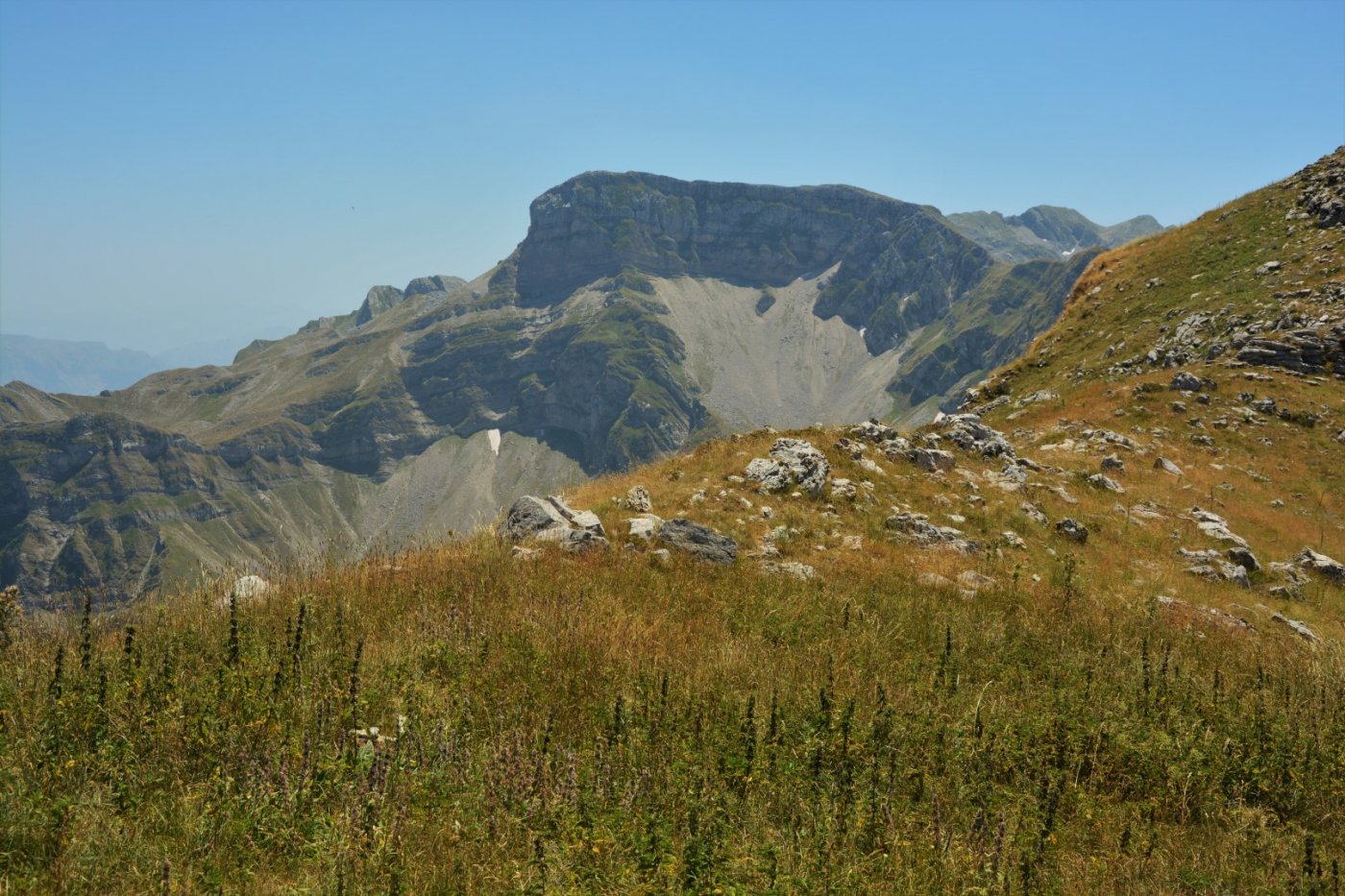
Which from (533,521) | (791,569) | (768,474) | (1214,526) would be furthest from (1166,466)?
(533,521)

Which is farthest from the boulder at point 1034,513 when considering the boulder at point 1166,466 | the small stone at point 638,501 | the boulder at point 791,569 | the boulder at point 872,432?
the small stone at point 638,501

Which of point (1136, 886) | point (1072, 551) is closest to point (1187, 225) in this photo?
point (1072, 551)

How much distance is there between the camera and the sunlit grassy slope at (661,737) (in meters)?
4.96

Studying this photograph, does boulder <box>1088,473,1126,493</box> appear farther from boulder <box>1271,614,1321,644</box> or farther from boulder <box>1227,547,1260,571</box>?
boulder <box>1271,614,1321,644</box>

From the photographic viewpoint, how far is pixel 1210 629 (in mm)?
13484

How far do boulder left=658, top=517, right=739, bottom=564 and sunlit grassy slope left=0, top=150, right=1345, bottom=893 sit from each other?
17.8 inches


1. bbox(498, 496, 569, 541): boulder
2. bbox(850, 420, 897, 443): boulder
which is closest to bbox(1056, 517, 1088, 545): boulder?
bbox(850, 420, 897, 443): boulder

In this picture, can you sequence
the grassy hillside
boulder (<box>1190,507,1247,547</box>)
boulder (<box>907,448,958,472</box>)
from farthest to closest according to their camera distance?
boulder (<box>907,448,958,472</box>) < boulder (<box>1190,507,1247,547</box>) < the grassy hillside

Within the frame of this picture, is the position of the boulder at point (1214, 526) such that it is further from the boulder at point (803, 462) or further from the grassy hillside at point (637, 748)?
the boulder at point (803, 462)

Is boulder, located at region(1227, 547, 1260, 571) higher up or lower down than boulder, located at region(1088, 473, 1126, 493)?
lower down

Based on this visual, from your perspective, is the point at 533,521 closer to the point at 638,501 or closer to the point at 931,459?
the point at 638,501

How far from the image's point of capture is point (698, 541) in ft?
Answer: 46.8

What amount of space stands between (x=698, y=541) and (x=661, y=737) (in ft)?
24.7

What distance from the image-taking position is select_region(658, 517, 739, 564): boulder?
45.6 feet
